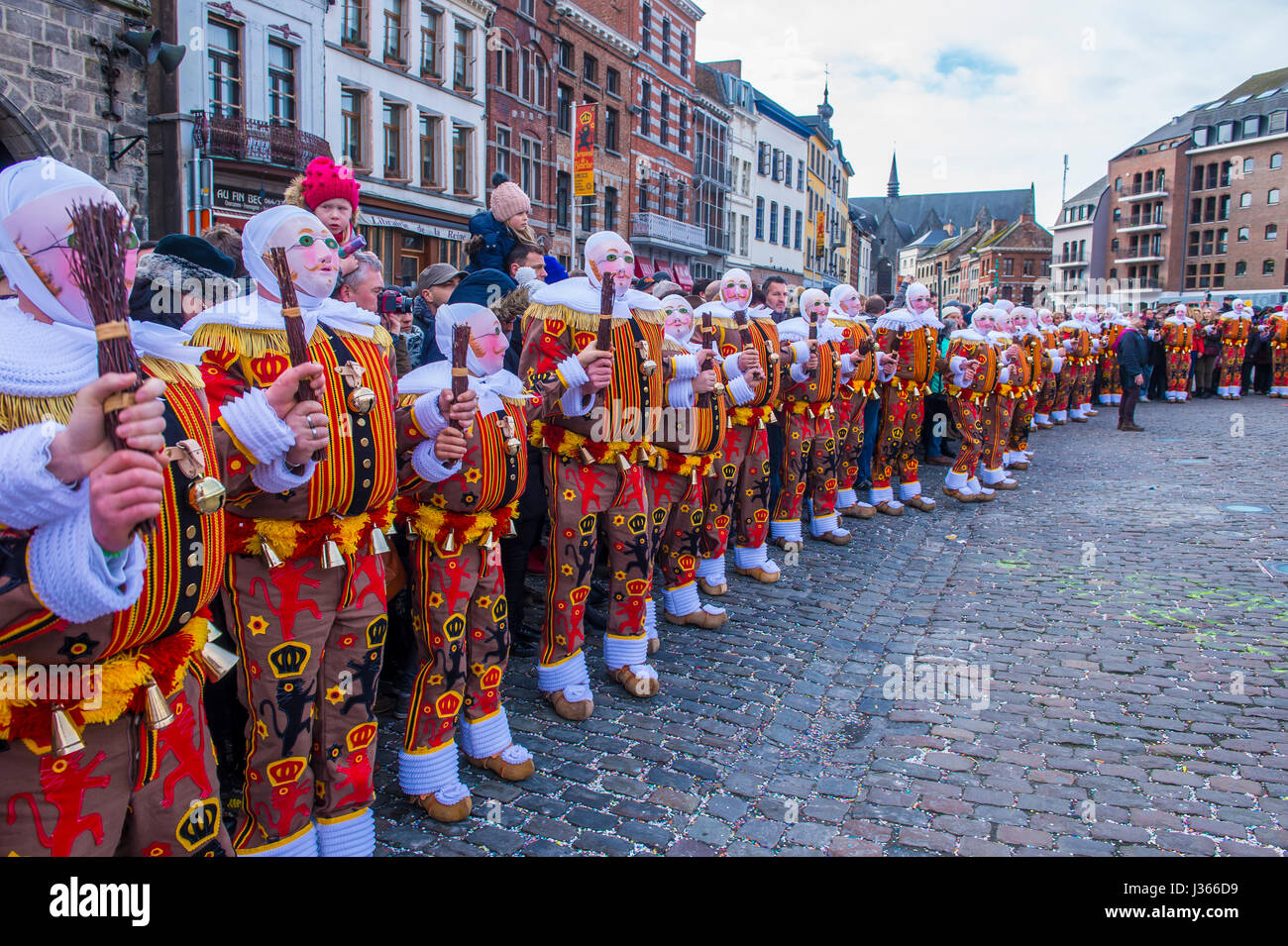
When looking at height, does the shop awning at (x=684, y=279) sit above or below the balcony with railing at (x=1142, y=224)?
below

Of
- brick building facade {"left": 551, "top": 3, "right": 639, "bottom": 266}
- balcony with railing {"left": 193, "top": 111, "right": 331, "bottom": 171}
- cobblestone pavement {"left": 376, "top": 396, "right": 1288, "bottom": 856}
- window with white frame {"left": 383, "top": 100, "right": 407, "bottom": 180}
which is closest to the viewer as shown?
cobblestone pavement {"left": 376, "top": 396, "right": 1288, "bottom": 856}

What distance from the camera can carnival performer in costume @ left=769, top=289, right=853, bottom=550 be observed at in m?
7.62

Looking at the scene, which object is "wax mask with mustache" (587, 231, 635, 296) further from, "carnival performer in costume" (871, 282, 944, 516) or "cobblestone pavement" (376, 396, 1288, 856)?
"carnival performer in costume" (871, 282, 944, 516)

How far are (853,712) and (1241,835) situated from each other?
1.74 m

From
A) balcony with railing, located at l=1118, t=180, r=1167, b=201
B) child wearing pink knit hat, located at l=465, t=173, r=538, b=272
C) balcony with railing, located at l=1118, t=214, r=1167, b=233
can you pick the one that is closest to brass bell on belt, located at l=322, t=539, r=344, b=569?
child wearing pink knit hat, located at l=465, t=173, r=538, b=272

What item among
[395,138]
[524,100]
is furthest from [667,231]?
[395,138]

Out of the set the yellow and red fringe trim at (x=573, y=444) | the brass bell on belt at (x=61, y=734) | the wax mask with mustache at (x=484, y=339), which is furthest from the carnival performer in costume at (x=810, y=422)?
the brass bell on belt at (x=61, y=734)

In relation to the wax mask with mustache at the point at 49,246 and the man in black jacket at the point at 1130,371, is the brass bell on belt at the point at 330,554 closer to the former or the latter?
the wax mask with mustache at the point at 49,246

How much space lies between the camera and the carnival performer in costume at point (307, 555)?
2701 millimetres

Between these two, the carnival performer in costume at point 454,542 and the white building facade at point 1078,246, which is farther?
the white building facade at point 1078,246

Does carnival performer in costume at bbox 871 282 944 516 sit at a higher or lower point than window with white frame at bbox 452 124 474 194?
lower

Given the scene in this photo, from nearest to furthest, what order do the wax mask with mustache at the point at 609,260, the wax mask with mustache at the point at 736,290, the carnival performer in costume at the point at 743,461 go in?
the wax mask with mustache at the point at 609,260 < the carnival performer in costume at the point at 743,461 < the wax mask with mustache at the point at 736,290

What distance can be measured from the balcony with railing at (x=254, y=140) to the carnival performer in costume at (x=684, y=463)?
13.9m

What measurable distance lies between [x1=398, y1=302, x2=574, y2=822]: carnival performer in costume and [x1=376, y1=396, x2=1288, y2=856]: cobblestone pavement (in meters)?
0.29
